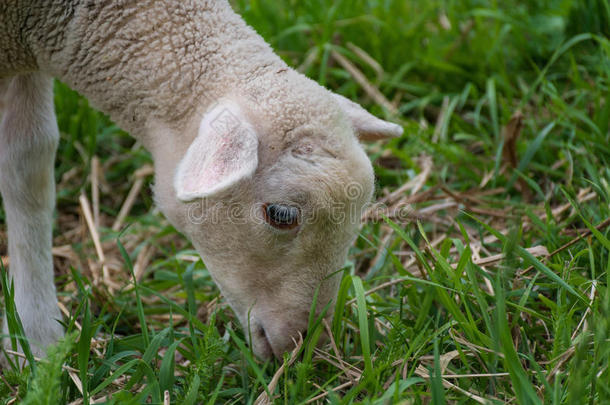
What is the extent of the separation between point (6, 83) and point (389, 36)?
2886 millimetres

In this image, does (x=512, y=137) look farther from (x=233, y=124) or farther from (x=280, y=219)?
(x=233, y=124)

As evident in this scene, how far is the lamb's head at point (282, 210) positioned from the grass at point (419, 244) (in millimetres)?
153

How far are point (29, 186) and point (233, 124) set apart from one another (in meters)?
1.32

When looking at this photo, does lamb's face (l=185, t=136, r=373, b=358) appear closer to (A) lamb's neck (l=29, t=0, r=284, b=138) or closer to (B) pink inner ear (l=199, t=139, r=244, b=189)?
(B) pink inner ear (l=199, t=139, r=244, b=189)

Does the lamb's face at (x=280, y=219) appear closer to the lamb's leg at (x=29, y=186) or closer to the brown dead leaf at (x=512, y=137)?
the lamb's leg at (x=29, y=186)

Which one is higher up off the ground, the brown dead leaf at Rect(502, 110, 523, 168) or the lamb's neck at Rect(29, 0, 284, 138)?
the lamb's neck at Rect(29, 0, 284, 138)

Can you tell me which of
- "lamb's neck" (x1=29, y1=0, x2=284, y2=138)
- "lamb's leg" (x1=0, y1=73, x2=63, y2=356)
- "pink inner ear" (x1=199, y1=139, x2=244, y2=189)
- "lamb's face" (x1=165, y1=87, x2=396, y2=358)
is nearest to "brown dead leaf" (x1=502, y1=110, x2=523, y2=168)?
"lamb's face" (x1=165, y1=87, x2=396, y2=358)

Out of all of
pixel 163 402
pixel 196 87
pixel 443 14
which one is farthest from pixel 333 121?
pixel 443 14

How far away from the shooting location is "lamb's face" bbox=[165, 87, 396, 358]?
104 inches

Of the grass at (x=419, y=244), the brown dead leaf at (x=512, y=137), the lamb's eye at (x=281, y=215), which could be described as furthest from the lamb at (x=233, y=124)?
the brown dead leaf at (x=512, y=137)

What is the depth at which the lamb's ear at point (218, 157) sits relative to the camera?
2305 mm

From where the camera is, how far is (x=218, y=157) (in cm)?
240

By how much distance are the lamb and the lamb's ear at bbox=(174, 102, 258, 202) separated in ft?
0.04

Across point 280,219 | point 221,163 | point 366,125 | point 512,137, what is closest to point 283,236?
point 280,219
